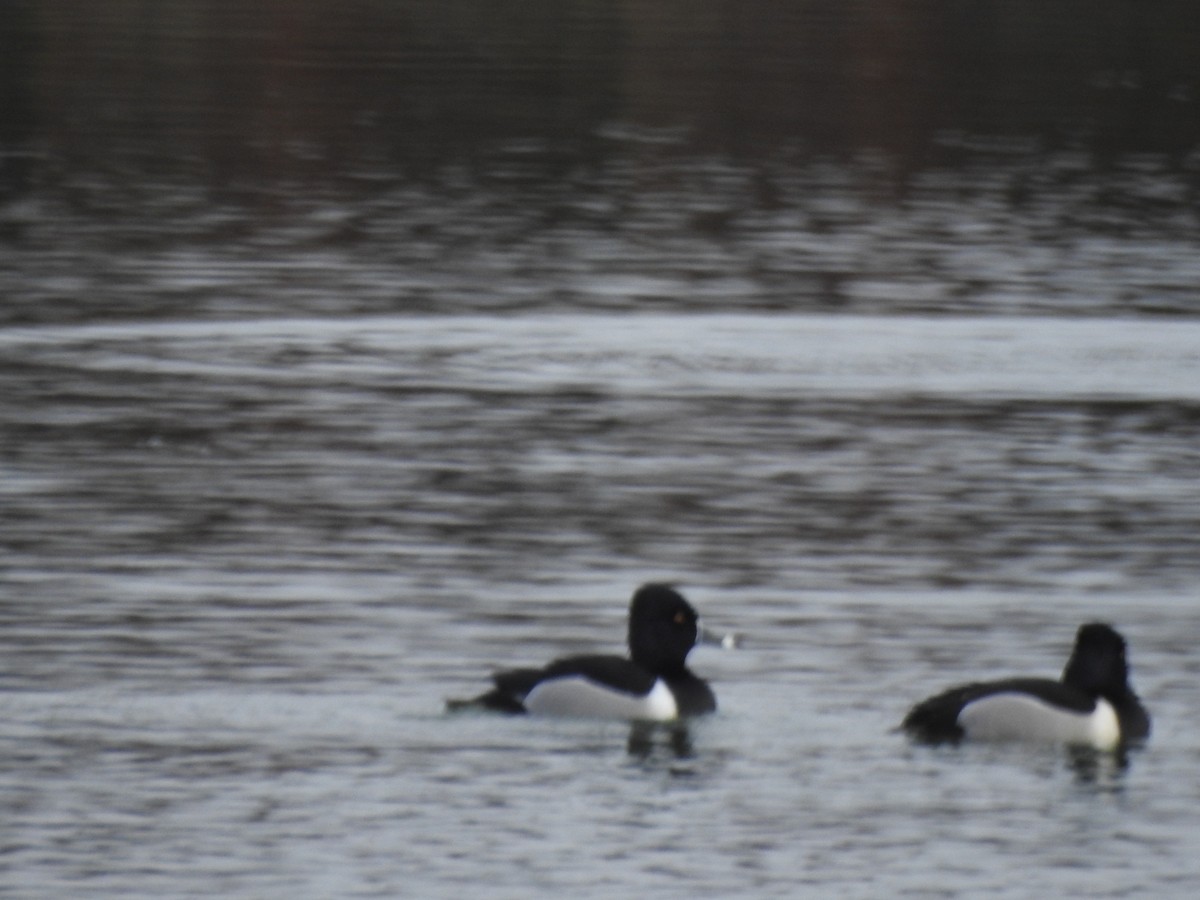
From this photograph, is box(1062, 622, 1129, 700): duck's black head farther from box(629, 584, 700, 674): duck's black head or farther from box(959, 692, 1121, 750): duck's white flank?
box(629, 584, 700, 674): duck's black head

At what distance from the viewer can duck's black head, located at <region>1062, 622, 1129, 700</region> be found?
13.2 metres

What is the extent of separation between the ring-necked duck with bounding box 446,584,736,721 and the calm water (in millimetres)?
100

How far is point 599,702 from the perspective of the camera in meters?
13.5

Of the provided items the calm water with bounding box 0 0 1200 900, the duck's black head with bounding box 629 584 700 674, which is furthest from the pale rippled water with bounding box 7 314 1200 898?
the duck's black head with bounding box 629 584 700 674

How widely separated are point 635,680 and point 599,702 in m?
0.18

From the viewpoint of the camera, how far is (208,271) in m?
28.1

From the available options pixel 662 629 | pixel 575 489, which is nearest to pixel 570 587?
pixel 662 629

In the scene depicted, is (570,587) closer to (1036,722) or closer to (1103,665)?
(1036,722)

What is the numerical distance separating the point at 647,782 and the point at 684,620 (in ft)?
4.14

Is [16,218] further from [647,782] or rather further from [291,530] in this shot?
[647,782]

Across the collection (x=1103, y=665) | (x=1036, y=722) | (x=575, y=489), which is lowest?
(x=575, y=489)

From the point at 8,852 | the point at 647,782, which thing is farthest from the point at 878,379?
the point at 8,852

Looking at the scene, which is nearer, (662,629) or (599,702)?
(599,702)

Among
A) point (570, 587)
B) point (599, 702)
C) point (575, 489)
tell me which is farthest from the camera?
point (575, 489)
